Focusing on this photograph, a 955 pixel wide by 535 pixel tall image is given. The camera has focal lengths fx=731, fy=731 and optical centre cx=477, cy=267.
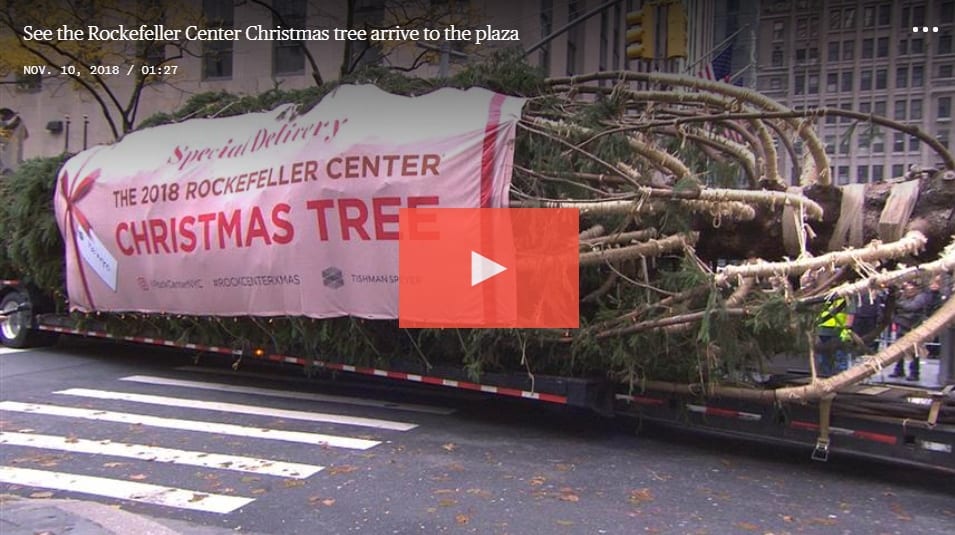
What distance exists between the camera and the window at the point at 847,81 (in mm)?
18531

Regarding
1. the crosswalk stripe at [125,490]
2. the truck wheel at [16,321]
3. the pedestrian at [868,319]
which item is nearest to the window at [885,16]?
the pedestrian at [868,319]

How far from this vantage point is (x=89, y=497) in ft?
18.1

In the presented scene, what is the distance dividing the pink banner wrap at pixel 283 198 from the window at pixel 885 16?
50.5ft

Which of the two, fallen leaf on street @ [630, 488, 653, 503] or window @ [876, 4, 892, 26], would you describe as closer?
fallen leaf on street @ [630, 488, 653, 503]

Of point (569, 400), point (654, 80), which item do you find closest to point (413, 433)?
point (569, 400)

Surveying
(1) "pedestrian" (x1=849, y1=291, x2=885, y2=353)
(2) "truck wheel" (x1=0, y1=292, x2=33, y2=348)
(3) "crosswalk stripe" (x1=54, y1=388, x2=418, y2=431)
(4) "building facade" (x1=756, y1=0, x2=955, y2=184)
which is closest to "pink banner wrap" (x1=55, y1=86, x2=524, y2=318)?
(3) "crosswalk stripe" (x1=54, y1=388, x2=418, y2=431)

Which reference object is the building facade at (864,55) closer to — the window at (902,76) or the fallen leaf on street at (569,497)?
the window at (902,76)

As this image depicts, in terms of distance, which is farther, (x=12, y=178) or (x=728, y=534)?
(x=12, y=178)

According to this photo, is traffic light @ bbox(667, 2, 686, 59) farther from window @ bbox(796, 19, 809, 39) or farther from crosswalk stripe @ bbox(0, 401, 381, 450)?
crosswalk stripe @ bbox(0, 401, 381, 450)

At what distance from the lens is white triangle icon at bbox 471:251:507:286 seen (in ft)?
22.6

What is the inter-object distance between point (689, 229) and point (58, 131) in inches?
1059

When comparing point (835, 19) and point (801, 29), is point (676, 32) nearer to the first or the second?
point (801, 29)

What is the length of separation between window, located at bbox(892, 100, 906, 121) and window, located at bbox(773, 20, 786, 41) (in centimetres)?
349

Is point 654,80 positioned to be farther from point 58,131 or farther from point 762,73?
point 58,131
